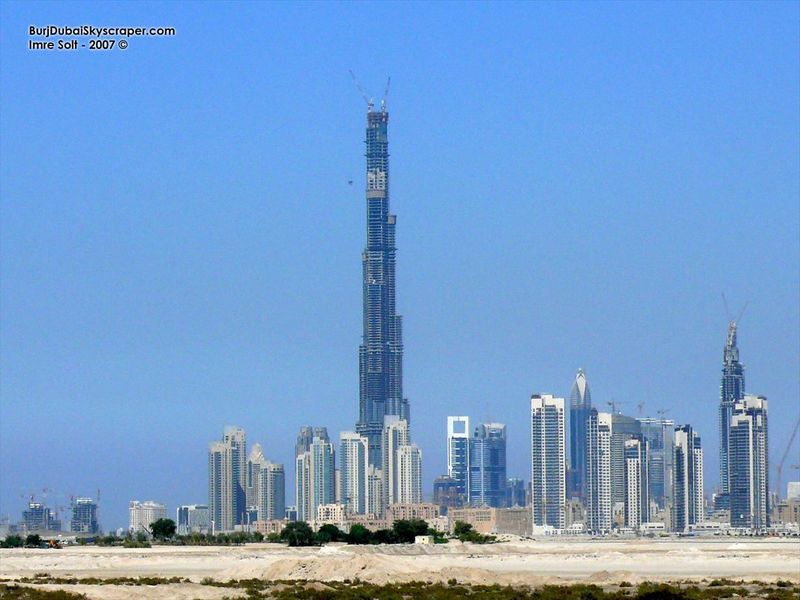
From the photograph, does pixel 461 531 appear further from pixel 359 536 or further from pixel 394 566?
pixel 394 566

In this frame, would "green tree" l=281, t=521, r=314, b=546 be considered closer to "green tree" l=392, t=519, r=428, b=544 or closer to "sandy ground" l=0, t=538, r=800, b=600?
"green tree" l=392, t=519, r=428, b=544

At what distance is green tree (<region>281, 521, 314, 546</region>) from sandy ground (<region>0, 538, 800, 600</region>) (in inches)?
733

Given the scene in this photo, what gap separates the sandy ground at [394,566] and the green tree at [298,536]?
18.6 m

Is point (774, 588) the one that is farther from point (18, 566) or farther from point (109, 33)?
point (18, 566)

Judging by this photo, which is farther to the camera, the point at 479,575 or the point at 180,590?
the point at 479,575

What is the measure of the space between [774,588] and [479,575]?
14.4 metres

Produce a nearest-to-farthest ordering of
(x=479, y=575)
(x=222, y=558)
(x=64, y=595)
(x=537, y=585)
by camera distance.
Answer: (x=64, y=595)
(x=537, y=585)
(x=479, y=575)
(x=222, y=558)

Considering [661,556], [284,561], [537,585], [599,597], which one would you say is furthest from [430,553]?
[599,597]

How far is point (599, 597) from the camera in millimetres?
68000

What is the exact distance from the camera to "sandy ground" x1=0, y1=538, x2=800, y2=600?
270ft

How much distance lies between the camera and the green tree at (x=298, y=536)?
160 meters

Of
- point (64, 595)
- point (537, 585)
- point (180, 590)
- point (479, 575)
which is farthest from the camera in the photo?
point (479, 575)

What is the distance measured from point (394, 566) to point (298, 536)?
74.9m

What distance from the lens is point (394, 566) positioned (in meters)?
87.7
